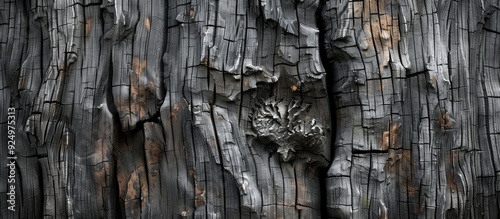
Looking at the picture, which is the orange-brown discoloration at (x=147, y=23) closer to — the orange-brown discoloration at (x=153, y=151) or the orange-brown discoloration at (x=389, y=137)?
the orange-brown discoloration at (x=153, y=151)

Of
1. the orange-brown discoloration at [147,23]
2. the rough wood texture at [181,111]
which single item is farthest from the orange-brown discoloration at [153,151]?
the orange-brown discoloration at [147,23]

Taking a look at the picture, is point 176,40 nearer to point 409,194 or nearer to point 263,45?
point 263,45

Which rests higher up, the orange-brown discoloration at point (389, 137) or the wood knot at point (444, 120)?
the wood knot at point (444, 120)

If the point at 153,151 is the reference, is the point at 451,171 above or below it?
below

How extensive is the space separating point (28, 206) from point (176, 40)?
3.56 ft

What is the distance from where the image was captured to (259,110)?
2631 millimetres

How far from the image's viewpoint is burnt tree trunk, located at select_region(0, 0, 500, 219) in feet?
8.54

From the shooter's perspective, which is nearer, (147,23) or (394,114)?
(394,114)

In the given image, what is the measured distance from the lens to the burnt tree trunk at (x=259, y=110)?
8.54 ft

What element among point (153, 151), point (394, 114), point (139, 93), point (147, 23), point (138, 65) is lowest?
point (153, 151)

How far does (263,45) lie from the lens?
263 cm

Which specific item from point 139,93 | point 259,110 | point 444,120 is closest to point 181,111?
point 139,93

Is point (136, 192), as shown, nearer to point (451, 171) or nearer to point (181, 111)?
point (181, 111)

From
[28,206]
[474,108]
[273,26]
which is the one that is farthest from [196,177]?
[474,108]
